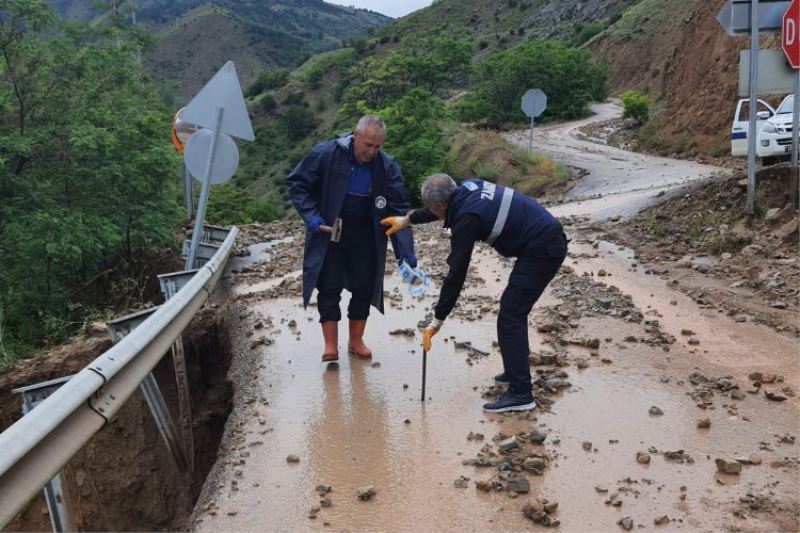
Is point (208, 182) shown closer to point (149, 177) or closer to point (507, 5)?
point (149, 177)

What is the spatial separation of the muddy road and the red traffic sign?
329 centimetres

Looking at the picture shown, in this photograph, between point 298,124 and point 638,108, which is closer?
point 638,108

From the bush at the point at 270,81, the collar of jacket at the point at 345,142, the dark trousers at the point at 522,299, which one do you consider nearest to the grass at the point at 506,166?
the collar of jacket at the point at 345,142

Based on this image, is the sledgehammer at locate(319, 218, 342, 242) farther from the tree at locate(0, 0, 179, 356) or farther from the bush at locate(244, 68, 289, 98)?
the bush at locate(244, 68, 289, 98)

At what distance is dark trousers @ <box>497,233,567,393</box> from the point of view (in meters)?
4.45

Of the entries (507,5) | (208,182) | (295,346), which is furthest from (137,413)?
(507,5)

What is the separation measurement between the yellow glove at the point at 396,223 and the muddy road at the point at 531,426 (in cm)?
114

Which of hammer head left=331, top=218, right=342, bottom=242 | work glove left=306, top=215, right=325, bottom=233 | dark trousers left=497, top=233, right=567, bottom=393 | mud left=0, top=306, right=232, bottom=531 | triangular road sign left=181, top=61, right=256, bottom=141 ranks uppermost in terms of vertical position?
triangular road sign left=181, top=61, right=256, bottom=141

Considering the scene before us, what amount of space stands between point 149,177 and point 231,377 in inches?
271

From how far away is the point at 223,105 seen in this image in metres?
6.50

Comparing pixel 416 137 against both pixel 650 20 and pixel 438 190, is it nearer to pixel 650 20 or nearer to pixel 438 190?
pixel 438 190

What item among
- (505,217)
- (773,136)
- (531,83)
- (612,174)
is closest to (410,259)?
(505,217)

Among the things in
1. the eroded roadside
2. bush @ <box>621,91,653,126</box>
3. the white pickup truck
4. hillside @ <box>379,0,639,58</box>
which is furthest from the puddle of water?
hillside @ <box>379,0,639,58</box>

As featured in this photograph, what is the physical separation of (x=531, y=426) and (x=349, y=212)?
2104mm
